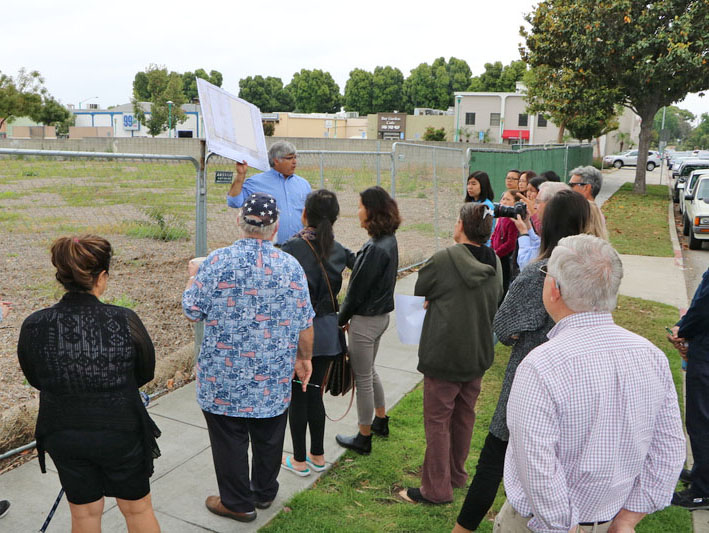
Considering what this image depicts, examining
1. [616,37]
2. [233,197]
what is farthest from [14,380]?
[616,37]

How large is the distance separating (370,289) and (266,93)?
340 feet

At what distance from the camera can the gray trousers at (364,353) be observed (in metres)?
4.23

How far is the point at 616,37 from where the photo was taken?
22969 mm

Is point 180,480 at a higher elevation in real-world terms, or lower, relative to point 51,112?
lower

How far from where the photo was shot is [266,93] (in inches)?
4038

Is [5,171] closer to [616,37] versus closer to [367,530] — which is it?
[367,530]

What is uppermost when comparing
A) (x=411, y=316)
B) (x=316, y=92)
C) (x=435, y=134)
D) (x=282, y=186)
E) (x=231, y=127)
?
(x=316, y=92)

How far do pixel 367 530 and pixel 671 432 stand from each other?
6.80 ft

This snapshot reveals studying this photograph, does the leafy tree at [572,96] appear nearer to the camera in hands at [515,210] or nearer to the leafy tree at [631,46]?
the leafy tree at [631,46]

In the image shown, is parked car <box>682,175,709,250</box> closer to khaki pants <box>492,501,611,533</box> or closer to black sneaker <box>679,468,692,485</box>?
black sneaker <box>679,468,692,485</box>

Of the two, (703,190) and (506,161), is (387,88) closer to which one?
(703,190)

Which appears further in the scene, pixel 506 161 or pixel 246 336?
pixel 506 161

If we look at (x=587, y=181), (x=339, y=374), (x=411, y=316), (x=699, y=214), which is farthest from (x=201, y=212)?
(x=699, y=214)

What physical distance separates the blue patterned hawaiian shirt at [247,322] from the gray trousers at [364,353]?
3.08 feet
